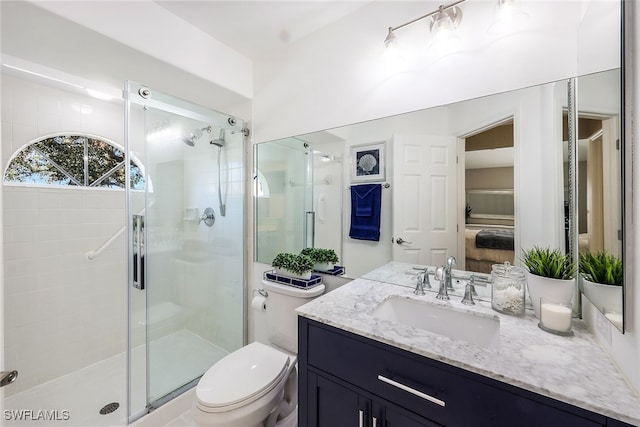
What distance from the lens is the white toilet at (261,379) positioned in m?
1.11

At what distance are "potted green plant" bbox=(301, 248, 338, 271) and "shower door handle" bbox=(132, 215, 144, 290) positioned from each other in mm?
1030

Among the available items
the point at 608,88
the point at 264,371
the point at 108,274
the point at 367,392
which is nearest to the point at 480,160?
the point at 608,88

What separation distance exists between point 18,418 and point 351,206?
243cm

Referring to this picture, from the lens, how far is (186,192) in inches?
72.6

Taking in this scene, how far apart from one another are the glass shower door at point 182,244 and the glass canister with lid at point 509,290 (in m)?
1.73

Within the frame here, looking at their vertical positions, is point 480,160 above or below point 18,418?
above

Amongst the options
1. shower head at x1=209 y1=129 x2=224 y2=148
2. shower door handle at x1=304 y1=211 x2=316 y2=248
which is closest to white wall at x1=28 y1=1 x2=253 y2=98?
shower head at x1=209 y1=129 x2=224 y2=148

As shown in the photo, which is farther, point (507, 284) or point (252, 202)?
point (252, 202)

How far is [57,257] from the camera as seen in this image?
1.92m

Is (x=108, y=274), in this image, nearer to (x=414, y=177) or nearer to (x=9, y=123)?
(x=9, y=123)

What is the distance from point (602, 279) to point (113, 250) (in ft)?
9.75

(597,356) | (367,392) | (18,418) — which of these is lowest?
(18,418)

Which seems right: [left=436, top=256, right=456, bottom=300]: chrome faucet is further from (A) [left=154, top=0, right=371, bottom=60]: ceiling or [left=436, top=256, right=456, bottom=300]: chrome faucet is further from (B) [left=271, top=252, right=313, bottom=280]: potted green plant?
(A) [left=154, top=0, right=371, bottom=60]: ceiling

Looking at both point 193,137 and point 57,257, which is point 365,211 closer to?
point 193,137
